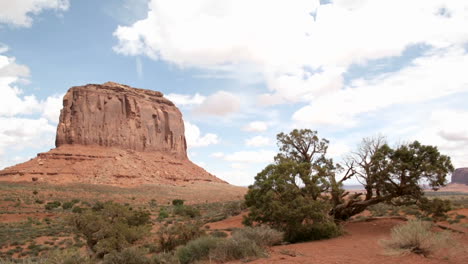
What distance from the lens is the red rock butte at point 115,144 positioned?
6700 centimetres

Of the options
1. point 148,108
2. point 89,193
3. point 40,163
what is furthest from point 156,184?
point 148,108

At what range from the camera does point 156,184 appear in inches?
2729

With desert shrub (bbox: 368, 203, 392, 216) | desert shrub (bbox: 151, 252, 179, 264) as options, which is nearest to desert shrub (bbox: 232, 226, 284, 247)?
desert shrub (bbox: 151, 252, 179, 264)

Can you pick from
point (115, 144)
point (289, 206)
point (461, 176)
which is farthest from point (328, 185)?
point (461, 176)

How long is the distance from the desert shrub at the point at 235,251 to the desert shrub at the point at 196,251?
0.36 meters

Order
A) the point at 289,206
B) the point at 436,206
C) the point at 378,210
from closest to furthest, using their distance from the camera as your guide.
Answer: the point at 289,206, the point at 436,206, the point at 378,210

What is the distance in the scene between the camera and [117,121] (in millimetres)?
87125

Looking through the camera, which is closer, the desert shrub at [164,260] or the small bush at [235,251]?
the small bush at [235,251]

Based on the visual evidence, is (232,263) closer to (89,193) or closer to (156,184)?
(89,193)

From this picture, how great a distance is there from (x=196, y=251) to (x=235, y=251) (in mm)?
1290

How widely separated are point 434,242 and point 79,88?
91783 mm

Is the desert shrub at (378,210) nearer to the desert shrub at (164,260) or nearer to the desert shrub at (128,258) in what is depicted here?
the desert shrub at (164,260)

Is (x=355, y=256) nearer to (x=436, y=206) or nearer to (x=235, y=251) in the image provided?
(x=235, y=251)

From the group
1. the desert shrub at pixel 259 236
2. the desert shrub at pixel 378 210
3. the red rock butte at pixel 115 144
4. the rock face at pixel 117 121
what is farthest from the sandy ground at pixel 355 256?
the rock face at pixel 117 121
